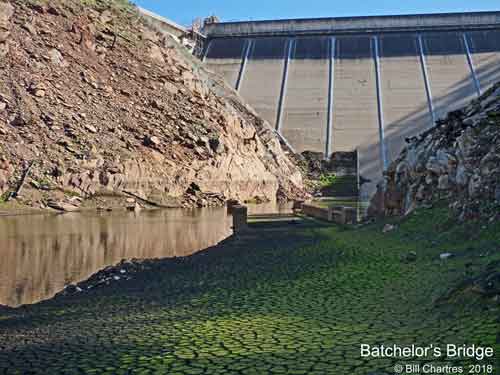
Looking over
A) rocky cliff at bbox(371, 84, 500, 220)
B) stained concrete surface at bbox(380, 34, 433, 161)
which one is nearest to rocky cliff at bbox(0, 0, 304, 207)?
stained concrete surface at bbox(380, 34, 433, 161)

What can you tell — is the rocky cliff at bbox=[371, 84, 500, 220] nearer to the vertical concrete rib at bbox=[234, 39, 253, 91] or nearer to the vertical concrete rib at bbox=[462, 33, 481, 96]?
the vertical concrete rib at bbox=[462, 33, 481, 96]

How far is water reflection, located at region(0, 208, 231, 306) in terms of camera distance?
1316cm

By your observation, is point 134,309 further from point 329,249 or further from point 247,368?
point 329,249

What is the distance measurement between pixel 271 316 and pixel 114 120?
34275mm

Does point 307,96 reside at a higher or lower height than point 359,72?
lower

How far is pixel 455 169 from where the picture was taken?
15234 mm

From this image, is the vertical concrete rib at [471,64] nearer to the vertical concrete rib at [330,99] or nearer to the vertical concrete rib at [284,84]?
the vertical concrete rib at [330,99]

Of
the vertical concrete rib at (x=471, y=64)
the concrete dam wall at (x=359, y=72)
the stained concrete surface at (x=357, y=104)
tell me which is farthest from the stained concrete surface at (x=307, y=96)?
the vertical concrete rib at (x=471, y=64)

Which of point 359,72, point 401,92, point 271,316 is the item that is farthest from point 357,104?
point 271,316

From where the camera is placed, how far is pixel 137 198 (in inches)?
1446

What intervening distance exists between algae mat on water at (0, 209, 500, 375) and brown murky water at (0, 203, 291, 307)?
2.45m

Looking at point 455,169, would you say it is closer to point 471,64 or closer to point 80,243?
point 80,243

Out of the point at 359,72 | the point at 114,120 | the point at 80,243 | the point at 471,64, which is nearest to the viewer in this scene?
the point at 80,243

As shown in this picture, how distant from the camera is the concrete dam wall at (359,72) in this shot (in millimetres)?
50250
